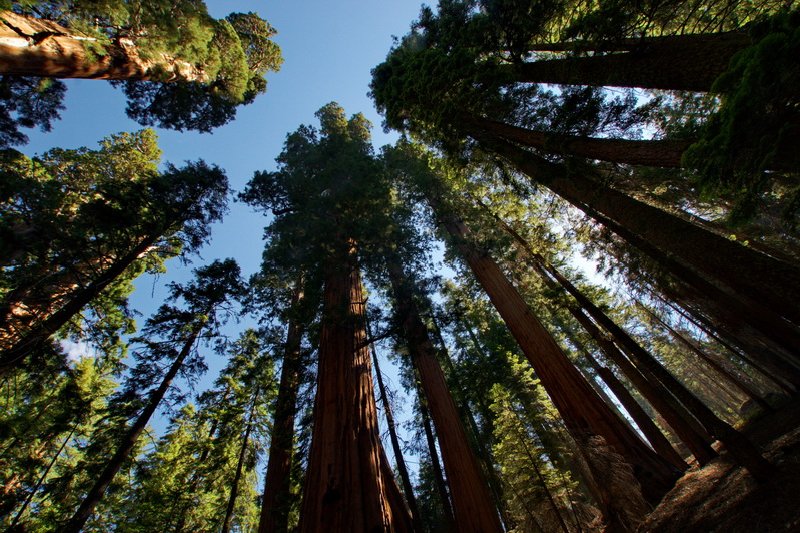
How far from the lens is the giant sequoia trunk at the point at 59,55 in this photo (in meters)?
4.70

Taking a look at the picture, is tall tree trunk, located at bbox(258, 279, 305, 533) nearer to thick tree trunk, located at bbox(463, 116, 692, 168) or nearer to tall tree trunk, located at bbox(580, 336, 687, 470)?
thick tree trunk, located at bbox(463, 116, 692, 168)

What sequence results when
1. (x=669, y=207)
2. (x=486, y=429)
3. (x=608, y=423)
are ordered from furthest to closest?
(x=486, y=429)
(x=669, y=207)
(x=608, y=423)

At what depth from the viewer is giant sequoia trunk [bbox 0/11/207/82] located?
470 cm

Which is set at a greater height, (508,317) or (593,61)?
(593,61)

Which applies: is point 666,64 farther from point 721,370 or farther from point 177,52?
point 721,370

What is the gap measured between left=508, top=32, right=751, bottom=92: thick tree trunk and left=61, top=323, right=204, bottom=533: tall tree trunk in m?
11.6

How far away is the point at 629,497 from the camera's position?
476 cm

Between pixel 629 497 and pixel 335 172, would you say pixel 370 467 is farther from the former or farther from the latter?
pixel 335 172

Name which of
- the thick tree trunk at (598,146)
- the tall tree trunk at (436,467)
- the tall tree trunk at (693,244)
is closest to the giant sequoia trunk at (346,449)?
the tall tree trunk at (693,244)

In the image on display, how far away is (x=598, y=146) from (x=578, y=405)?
4582mm

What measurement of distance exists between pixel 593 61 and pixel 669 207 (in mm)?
7935

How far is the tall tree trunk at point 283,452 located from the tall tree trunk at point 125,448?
337 centimetres

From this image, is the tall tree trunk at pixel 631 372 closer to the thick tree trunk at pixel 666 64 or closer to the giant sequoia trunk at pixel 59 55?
the thick tree trunk at pixel 666 64

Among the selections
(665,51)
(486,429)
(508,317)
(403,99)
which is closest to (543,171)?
(665,51)
